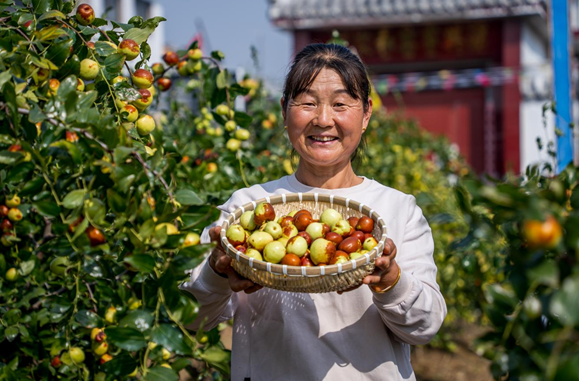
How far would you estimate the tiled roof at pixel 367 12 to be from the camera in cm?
1048

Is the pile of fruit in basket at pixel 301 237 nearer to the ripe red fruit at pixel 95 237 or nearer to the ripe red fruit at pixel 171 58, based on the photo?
the ripe red fruit at pixel 95 237

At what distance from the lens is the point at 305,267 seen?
4.38 feet

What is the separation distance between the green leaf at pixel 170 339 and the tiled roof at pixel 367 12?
10.4 meters

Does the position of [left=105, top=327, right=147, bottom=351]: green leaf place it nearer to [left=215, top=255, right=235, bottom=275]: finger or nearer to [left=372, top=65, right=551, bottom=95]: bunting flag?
[left=215, top=255, right=235, bottom=275]: finger

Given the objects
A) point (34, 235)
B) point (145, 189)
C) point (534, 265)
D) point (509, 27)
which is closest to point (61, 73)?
point (145, 189)

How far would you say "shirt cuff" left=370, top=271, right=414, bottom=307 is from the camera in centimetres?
143

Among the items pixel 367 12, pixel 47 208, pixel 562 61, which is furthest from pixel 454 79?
pixel 47 208

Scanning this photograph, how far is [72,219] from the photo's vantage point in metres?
1.12

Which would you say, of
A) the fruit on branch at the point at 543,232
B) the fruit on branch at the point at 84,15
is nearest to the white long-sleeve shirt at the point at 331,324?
the fruit on branch at the point at 84,15

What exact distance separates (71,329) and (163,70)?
111cm

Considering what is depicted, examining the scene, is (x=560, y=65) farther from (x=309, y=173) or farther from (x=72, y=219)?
(x=72, y=219)

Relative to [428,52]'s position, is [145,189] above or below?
above

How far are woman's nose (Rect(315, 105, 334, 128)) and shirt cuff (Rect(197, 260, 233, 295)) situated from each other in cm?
48

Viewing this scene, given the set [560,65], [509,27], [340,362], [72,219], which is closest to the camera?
[72,219]
